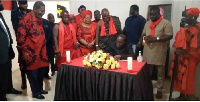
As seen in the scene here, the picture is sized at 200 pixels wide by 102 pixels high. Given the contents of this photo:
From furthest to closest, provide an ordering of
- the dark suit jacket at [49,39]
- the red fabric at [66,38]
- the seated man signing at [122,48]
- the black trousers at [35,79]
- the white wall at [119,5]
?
1. the white wall at [119,5]
2. the red fabric at [66,38]
3. the dark suit jacket at [49,39]
4. the black trousers at [35,79]
5. the seated man signing at [122,48]

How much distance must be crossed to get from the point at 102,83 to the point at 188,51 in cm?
116

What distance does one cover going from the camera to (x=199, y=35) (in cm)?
207

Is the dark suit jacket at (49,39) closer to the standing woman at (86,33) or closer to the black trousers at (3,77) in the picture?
the standing woman at (86,33)

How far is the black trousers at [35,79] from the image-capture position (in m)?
2.57

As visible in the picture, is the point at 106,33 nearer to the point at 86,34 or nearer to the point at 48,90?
the point at 86,34

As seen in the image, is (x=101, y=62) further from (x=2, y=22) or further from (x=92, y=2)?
(x=92, y=2)

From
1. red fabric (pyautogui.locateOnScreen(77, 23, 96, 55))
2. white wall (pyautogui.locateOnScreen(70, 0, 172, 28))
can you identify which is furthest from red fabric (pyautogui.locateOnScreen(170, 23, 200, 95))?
white wall (pyautogui.locateOnScreen(70, 0, 172, 28))

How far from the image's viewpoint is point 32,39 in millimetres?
2453

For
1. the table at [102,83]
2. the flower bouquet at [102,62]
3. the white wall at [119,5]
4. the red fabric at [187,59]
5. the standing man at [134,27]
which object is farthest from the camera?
the white wall at [119,5]

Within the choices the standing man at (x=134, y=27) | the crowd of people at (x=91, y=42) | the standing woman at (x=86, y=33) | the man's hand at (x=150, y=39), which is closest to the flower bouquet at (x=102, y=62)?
the crowd of people at (x=91, y=42)

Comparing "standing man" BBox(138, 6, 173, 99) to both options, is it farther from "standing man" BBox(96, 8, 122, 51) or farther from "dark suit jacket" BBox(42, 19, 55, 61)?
"dark suit jacket" BBox(42, 19, 55, 61)

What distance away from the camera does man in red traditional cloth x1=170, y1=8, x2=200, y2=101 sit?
2133 mm

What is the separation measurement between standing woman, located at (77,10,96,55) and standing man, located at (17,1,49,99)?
25.9 inches

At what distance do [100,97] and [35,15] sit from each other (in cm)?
144
